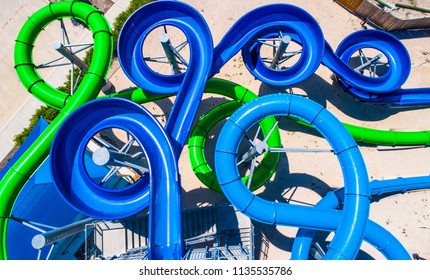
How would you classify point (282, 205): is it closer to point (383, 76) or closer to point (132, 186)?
point (132, 186)

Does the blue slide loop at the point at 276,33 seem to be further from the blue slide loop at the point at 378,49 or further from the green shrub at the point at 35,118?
the green shrub at the point at 35,118

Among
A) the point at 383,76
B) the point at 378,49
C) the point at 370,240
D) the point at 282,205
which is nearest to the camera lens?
the point at 282,205

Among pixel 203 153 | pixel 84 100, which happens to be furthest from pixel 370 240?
pixel 84 100

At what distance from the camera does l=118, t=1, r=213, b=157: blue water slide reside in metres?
17.3

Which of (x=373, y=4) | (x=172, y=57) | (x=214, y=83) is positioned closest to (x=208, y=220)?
(x=214, y=83)

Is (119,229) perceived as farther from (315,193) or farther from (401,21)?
(401,21)

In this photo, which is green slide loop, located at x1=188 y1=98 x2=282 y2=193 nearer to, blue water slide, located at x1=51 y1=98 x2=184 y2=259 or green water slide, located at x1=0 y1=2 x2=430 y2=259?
green water slide, located at x1=0 y1=2 x2=430 y2=259

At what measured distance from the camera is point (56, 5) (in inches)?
771

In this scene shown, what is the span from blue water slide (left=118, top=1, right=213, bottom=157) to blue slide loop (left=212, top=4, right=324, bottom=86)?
1328mm

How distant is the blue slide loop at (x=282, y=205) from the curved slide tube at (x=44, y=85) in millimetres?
8359

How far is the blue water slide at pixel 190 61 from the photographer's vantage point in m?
17.3

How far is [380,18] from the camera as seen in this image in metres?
24.5

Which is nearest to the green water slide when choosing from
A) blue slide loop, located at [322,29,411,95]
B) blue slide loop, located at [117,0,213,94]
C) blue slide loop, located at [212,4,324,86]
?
blue slide loop, located at [117,0,213,94]

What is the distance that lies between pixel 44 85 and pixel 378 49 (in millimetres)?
22528
